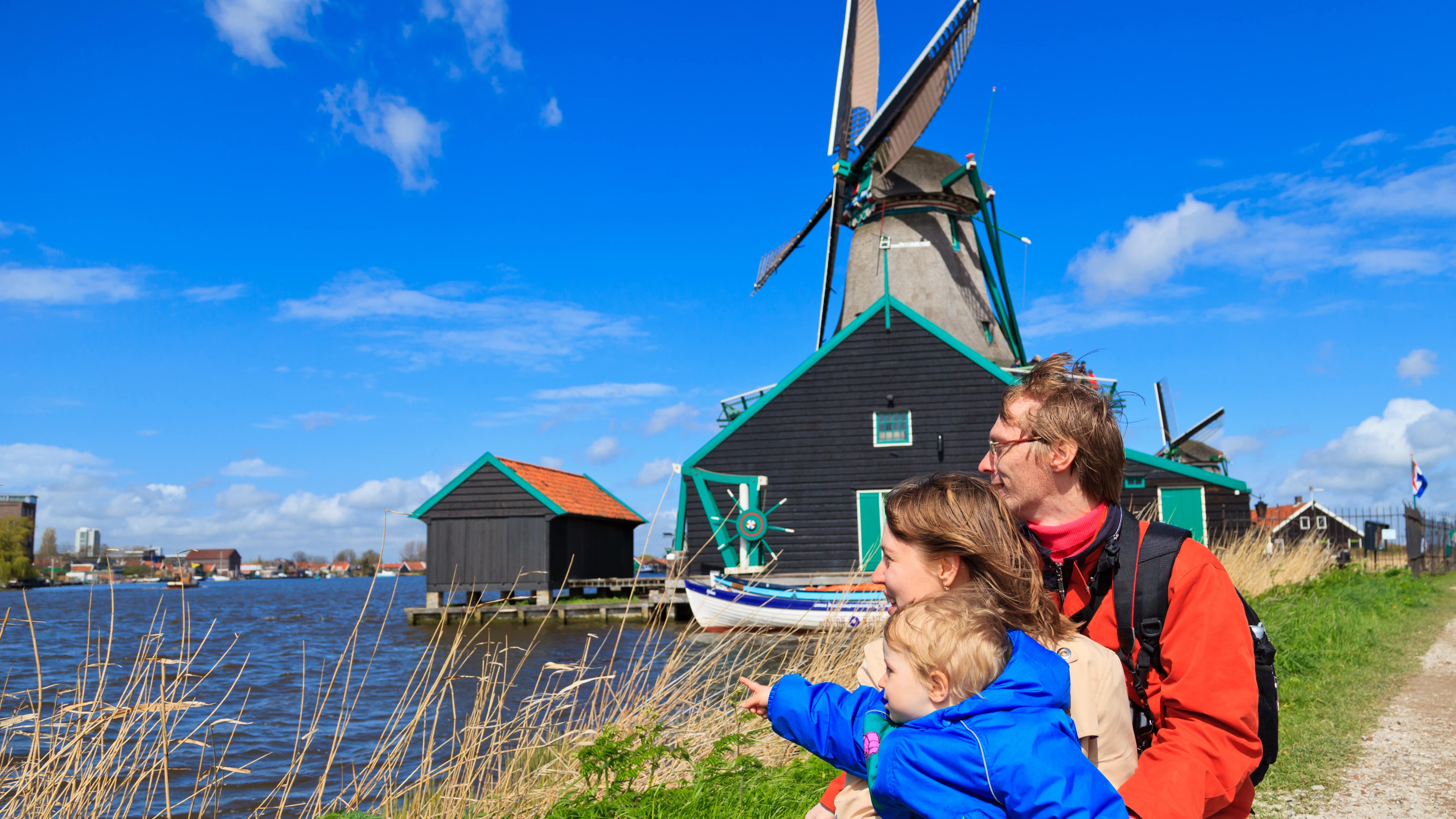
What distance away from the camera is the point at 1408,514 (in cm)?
1869

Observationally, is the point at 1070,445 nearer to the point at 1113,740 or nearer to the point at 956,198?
the point at 1113,740

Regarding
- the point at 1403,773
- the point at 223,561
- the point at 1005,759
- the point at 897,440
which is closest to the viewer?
the point at 1005,759

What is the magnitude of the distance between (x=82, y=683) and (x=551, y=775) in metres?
1.86

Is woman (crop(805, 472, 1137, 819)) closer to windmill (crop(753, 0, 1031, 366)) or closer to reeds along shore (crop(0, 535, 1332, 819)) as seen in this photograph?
reeds along shore (crop(0, 535, 1332, 819))

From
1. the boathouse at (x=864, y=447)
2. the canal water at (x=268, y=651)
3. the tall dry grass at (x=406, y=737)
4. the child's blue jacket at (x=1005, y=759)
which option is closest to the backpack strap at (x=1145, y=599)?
the child's blue jacket at (x=1005, y=759)

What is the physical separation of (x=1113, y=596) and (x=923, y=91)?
20998 mm

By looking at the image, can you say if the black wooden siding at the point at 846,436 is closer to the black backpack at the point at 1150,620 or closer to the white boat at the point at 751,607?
the white boat at the point at 751,607

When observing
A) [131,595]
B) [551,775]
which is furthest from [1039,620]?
[131,595]

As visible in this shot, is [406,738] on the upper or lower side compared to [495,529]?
lower

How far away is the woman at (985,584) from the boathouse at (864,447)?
15341mm

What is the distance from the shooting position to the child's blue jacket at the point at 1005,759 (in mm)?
1500

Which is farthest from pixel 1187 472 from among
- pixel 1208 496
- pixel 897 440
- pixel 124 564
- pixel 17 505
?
pixel 17 505

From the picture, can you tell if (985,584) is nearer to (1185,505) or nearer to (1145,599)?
(1145,599)

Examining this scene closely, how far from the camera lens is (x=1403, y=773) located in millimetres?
4707
